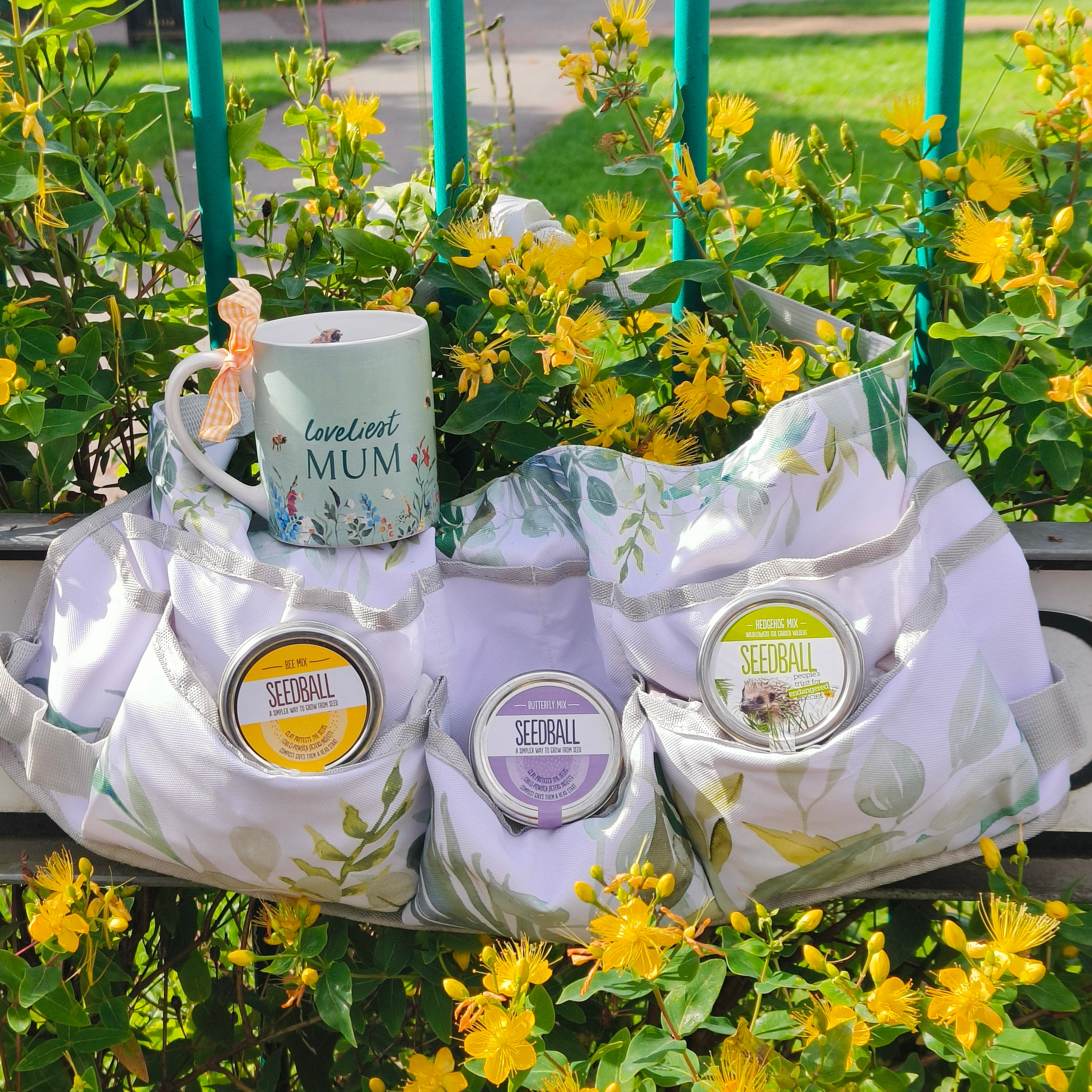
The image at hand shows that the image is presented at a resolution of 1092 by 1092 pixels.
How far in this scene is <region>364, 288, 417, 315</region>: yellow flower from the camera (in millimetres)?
1042

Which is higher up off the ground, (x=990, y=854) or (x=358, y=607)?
(x=358, y=607)

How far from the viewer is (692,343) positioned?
3.34ft

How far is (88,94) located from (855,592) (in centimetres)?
84

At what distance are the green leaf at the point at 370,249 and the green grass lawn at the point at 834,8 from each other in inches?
273

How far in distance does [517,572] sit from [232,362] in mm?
295

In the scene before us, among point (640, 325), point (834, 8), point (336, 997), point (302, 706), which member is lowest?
point (336, 997)

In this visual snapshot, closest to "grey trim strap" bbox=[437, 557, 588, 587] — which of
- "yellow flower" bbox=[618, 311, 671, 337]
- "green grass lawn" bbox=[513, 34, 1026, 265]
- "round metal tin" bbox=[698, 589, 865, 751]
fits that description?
"round metal tin" bbox=[698, 589, 865, 751]

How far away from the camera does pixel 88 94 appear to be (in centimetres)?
107

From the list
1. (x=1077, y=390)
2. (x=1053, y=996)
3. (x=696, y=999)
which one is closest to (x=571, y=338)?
(x=1077, y=390)

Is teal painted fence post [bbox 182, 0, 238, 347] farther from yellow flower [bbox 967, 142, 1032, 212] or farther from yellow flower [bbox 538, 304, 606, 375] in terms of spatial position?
yellow flower [bbox 967, 142, 1032, 212]

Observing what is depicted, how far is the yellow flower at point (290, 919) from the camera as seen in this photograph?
36.4 inches

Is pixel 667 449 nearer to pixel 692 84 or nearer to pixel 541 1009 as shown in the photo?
pixel 692 84

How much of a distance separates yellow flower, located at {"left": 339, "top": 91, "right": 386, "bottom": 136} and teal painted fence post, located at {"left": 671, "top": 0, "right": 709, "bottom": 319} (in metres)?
0.30

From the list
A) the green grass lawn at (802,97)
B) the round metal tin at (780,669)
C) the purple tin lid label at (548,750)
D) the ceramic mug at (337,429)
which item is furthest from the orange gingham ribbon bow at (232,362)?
the green grass lawn at (802,97)
